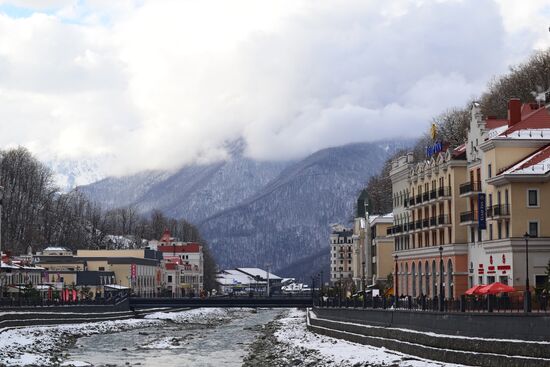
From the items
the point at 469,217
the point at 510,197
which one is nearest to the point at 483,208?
the point at 510,197

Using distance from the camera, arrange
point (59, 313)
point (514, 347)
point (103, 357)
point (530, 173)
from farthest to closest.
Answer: point (59, 313) → point (530, 173) → point (103, 357) → point (514, 347)

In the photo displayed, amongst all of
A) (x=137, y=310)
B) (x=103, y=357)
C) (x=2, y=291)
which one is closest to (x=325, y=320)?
(x=103, y=357)

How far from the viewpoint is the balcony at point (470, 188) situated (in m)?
106

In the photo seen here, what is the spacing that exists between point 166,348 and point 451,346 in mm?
42098

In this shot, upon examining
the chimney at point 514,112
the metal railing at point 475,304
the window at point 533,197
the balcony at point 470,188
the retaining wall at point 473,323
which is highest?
the chimney at point 514,112

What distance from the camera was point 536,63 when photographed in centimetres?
14662

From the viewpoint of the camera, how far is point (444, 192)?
115000 millimetres

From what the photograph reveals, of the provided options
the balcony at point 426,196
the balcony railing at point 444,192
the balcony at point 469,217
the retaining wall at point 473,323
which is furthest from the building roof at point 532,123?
the retaining wall at point 473,323

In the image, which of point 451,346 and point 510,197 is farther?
point 510,197

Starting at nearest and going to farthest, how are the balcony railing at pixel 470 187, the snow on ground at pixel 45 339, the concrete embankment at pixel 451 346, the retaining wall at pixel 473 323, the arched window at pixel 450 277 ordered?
the concrete embankment at pixel 451 346
the retaining wall at pixel 473 323
the snow on ground at pixel 45 339
the balcony railing at pixel 470 187
the arched window at pixel 450 277

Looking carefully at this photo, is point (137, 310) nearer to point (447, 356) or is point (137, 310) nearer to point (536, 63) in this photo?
point (536, 63)

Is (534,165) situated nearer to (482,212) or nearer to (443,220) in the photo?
(482,212)

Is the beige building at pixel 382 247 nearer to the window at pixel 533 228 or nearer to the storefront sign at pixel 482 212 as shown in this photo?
the storefront sign at pixel 482 212

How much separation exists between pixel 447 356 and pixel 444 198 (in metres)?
54.0
